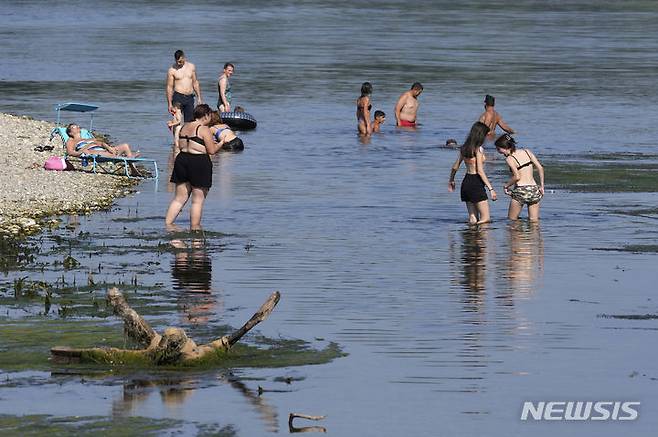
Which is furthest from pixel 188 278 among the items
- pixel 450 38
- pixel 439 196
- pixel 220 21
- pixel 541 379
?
pixel 220 21

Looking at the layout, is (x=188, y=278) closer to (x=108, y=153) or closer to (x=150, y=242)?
(x=150, y=242)

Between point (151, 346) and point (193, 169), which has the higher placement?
point (193, 169)

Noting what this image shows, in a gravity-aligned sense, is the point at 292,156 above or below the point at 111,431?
above

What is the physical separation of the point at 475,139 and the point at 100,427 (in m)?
10.7

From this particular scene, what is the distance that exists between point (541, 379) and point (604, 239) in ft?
26.9

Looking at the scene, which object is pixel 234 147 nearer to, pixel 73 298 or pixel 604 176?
pixel 604 176

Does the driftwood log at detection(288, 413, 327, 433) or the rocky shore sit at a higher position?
the rocky shore

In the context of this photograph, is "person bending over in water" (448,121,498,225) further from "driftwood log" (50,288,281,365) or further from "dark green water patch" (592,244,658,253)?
"driftwood log" (50,288,281,365)

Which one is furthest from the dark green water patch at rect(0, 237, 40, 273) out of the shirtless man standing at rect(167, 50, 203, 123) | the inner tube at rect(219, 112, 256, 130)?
the inner tube at rect(219, 112, 256, 130)

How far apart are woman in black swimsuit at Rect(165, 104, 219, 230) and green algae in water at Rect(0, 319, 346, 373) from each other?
5448 mm

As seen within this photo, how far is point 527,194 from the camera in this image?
22250mm

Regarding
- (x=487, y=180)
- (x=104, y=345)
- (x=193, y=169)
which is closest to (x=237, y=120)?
(x=487, y=180)

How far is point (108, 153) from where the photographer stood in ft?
90.3

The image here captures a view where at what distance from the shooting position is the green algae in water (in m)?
13.4
